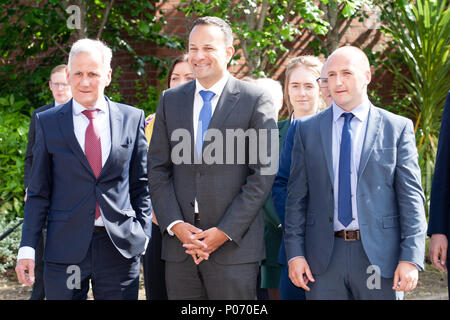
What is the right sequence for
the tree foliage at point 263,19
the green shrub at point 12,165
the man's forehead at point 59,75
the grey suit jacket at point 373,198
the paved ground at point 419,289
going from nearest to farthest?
1. the grey suit jacket at point 373,198
2. the man's forehead at point 59,75
3. the paved ground at point 419,289
4. the tree foliage at point 263,19
5. the green shrub at point 12,165

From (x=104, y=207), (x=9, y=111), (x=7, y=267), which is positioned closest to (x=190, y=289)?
(x=104, y=207)

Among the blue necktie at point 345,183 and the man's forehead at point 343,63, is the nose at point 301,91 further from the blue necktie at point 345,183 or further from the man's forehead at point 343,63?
the blue necktie at point 345,183

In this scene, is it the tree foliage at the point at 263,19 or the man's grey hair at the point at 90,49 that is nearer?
the man's grey hair at the point at 90,49

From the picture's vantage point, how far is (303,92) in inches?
177

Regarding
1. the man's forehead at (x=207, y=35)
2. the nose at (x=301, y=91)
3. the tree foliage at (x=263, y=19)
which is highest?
the tree foliage at (x=263, y=19)

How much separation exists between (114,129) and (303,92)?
156 centimetres

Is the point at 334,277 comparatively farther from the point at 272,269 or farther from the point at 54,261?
the point at 54,261

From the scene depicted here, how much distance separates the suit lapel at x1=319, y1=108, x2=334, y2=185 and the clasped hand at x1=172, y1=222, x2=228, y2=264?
2.44 feet

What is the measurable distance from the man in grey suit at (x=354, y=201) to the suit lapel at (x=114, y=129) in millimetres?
1104

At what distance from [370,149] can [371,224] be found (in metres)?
0.43

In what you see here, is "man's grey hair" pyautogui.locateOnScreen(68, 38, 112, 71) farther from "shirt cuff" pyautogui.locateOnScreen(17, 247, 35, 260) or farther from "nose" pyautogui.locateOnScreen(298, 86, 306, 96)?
"nose" pyautogui.locateOnScreen(298, 86, 306, 96)

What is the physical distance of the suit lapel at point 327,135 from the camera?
11.4 ft

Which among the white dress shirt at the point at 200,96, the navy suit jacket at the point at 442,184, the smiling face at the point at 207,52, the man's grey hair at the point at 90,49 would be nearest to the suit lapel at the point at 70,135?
the man's grey hair at the point at 90,49

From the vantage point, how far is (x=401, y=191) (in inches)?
131
